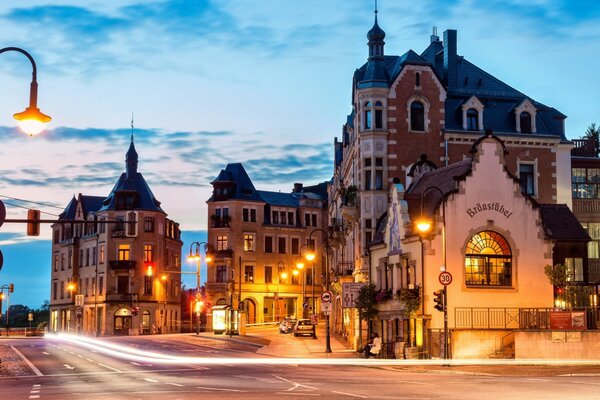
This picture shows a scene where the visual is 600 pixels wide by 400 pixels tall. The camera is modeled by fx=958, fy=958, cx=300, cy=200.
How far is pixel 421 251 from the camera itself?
4588cm

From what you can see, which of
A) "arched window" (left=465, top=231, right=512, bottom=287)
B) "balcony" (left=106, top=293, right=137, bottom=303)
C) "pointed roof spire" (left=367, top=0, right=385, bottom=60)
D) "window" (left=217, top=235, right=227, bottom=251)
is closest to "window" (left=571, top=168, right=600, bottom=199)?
"pointed roof spire" (left=367, top=0, right=385, bottom=60)

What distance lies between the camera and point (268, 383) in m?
28.5

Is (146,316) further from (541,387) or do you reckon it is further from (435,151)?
(541,387)

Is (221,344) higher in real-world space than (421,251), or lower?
lower

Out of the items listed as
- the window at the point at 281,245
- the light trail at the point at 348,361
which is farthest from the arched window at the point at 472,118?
the window at the point at 281,245

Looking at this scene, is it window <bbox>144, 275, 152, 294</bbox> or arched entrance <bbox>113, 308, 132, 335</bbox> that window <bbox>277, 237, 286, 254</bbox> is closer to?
window <bbox>144, 275, 152, 294</bbox>

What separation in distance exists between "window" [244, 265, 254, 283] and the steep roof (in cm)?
5963

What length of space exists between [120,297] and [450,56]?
52263 millimetres

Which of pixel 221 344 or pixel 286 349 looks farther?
pixel 221 344

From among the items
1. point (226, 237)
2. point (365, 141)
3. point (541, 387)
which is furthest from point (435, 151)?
point (226, 237)

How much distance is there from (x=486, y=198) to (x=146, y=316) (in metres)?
67.0

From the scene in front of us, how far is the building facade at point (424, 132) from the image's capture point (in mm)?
Result: 62656

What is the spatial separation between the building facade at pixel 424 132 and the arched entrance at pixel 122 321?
43765mm

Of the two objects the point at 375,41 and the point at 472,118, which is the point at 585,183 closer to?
the point at 472,118
